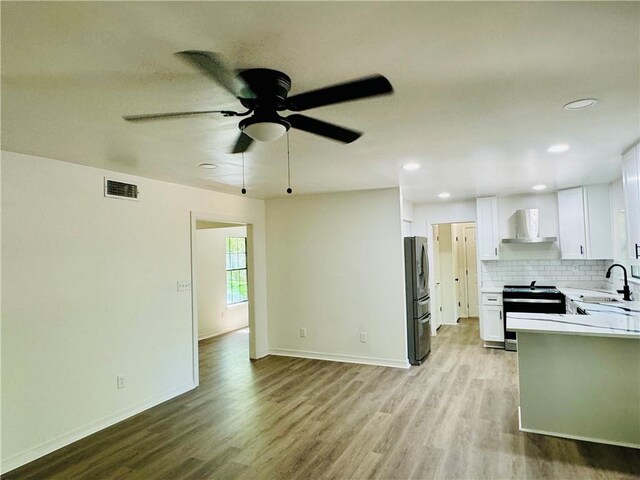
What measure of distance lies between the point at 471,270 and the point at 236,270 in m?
5.17

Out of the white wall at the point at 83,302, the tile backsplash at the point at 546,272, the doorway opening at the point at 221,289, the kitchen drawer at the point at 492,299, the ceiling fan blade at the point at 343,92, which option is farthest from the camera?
the doorway opening at the point at 221,289

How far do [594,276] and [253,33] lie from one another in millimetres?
6171

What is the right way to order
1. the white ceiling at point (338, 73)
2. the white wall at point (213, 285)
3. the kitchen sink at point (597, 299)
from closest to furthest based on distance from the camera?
the white ceiling at point (338, 73) < the kitchen sink at point (597, 299) < the white wall at point (213, 285)

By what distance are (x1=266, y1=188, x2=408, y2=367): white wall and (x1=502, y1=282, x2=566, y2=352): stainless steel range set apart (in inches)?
69.0

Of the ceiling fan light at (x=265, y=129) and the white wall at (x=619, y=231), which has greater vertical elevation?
the ceiling fan light at (x=265, y=129)

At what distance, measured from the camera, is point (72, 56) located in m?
1.57

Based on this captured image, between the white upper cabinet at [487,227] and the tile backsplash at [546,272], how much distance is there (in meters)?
0.28

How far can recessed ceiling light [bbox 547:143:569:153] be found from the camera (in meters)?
3.08

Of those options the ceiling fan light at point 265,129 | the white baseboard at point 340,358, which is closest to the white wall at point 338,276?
the white baseboard at point 340,358

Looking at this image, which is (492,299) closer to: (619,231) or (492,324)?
(492,324)

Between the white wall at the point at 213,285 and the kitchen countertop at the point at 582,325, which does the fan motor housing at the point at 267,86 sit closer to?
the kitchen countertop at the point at 582,325

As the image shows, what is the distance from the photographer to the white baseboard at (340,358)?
196 inches

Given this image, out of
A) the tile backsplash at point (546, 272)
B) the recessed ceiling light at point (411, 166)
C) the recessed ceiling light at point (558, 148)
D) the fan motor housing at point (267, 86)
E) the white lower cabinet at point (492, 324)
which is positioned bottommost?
the white lower cabinet at point (492, 324)

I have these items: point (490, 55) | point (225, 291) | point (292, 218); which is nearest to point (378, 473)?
point (490, 55)
